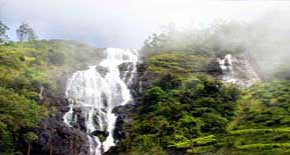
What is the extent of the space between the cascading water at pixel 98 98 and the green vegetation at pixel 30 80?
2.25m

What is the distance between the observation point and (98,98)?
2648 inches

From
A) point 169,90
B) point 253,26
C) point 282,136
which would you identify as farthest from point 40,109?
point 253,26

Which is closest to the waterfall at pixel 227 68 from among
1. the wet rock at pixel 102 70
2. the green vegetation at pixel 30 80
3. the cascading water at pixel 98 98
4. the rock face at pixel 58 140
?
the cascading water at pixel 98 98

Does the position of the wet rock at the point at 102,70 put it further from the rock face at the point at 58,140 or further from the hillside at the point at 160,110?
the rock face at the point at 58,140

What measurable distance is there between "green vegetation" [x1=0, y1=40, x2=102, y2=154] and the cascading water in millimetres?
2246

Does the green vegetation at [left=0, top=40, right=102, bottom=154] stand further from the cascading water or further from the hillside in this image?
the cascading water

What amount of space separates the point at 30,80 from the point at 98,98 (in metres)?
8.69

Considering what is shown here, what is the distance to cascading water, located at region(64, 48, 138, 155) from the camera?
5886 cm

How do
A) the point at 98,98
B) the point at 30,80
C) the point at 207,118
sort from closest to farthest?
the point at 207,118 < the point at 30,80 < the point at 98,98

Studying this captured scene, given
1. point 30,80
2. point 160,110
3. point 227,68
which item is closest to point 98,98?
point 30,80

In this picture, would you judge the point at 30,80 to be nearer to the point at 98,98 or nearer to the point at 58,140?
the point at 98,98

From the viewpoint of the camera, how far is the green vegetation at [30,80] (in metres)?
49.1

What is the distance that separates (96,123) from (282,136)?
66.7 feet

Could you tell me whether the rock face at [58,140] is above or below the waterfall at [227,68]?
below
